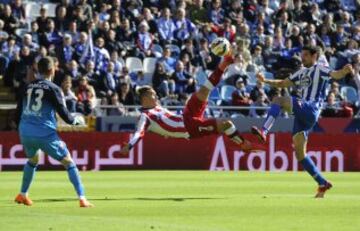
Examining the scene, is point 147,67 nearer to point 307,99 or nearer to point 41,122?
point 307,99

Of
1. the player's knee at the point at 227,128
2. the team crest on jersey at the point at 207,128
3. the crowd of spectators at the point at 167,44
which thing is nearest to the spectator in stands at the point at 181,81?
the crowd of spectators at the point at 167,44

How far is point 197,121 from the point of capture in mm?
18078

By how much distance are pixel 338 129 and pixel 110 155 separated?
6.34 meters

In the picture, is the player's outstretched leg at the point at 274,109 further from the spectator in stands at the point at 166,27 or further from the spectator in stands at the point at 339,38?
the spectator in stands at the point at 339,38

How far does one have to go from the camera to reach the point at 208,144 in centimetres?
2855

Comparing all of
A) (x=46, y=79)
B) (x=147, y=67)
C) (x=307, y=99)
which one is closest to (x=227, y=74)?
(x=147, y=67)

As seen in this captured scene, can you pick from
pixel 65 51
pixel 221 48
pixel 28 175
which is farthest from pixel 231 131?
pixel 65 51

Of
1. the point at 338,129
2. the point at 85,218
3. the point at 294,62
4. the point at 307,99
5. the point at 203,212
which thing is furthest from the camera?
the point at 294,62

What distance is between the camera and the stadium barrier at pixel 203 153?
1098 inches

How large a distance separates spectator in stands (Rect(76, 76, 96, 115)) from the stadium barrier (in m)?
0.82

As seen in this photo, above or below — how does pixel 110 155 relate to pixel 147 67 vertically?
below

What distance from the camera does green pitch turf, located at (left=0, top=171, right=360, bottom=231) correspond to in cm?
1323

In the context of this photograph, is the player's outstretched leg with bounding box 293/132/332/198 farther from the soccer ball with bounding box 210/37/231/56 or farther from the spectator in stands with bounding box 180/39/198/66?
the spectator in stands with bounding box 180/39/198/66

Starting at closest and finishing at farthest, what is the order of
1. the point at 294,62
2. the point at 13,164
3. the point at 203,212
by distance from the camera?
the point at 203,212 → the point at 13,164 → the point at 294,62
